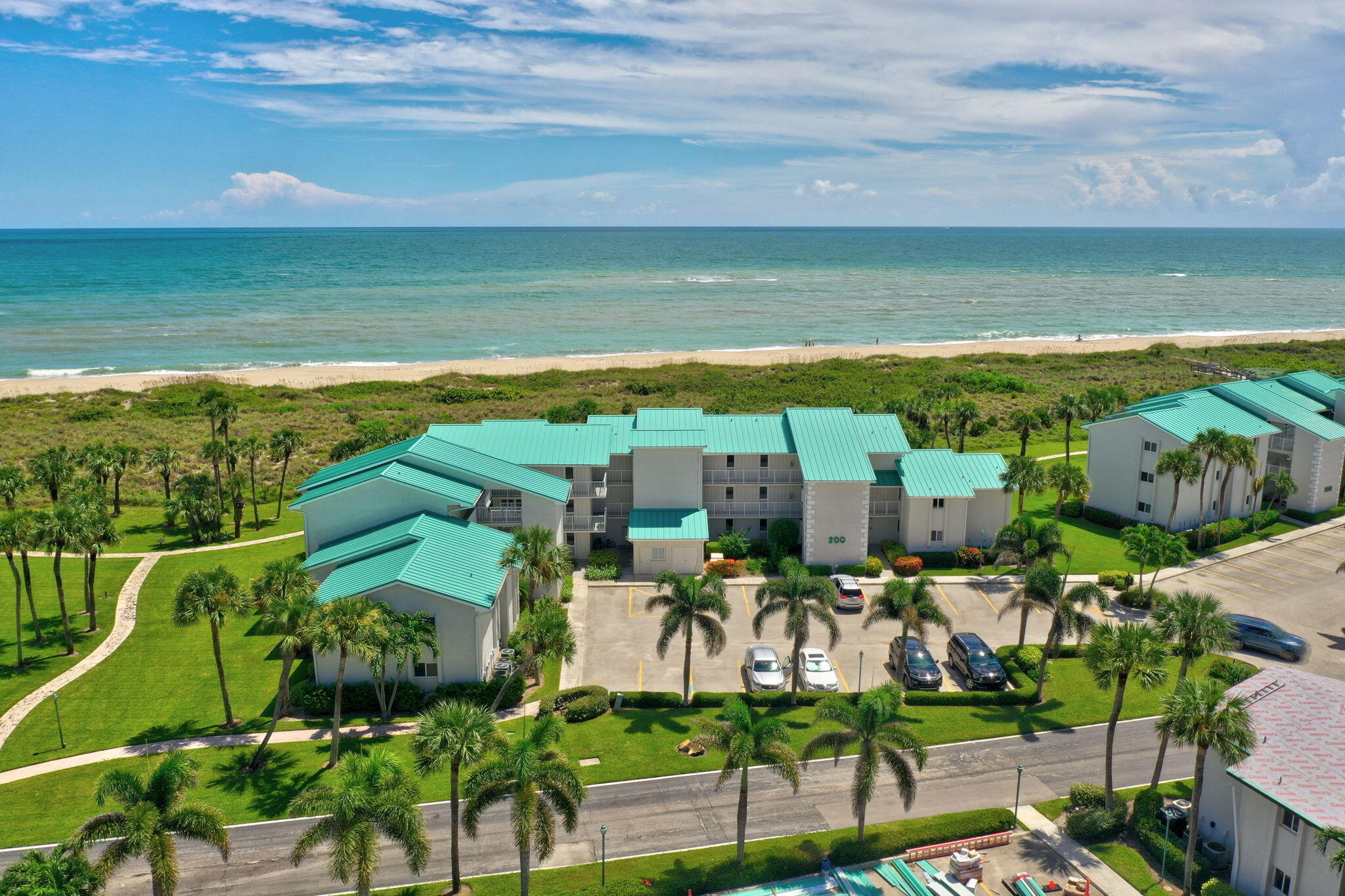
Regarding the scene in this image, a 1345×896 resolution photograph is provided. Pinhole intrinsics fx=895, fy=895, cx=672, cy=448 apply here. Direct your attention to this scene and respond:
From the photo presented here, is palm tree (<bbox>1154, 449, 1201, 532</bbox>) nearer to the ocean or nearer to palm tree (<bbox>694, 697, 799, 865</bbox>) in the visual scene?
palm tree (<bbox>694, 697, 799, 865</bbox>)

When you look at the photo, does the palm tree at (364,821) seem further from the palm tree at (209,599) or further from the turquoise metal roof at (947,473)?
the turquoise metal roof at (947,473)

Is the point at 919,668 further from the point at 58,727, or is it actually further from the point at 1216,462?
the point at 58,727

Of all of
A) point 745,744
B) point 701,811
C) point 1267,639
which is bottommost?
point 701,811

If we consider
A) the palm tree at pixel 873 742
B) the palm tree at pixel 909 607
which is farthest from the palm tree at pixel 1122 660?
the palm tree at pixel 873 742

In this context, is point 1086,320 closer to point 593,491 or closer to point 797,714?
point 593,491

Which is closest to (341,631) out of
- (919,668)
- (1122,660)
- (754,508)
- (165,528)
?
(919,668)

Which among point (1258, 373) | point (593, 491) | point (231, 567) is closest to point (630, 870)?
point (593, 491)

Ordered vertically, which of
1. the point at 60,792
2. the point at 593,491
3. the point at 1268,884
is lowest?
the point at 60,792
